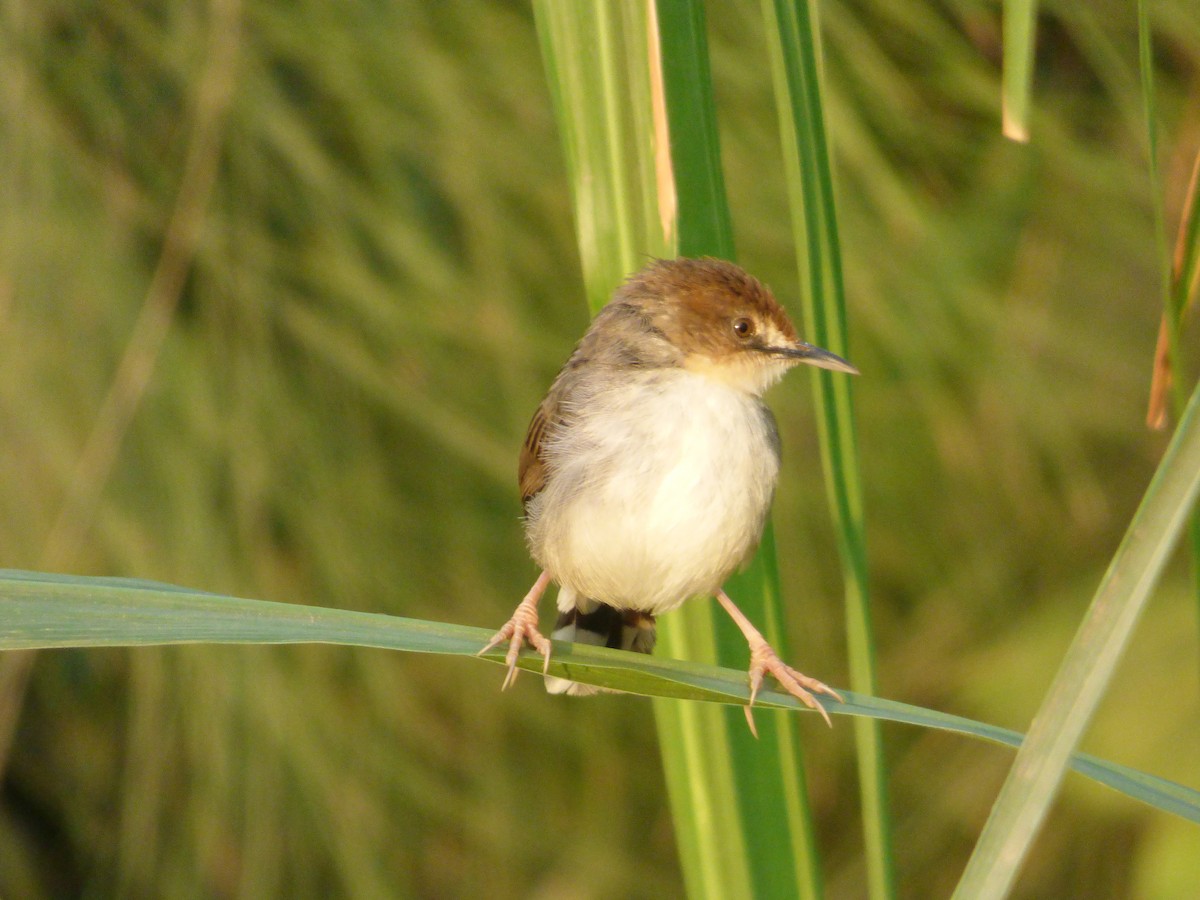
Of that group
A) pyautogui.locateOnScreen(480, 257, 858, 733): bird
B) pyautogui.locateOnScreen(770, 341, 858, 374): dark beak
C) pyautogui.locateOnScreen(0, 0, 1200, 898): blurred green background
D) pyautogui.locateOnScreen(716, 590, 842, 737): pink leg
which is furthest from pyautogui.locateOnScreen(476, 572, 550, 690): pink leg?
pyautogui.locateOnScreen(0, 0, 1200, 898): blurred green background

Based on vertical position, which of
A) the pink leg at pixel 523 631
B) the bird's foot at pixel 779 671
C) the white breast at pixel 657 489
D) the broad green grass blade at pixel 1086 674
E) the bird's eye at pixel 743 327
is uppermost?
the bird's eye at pixel 743 327

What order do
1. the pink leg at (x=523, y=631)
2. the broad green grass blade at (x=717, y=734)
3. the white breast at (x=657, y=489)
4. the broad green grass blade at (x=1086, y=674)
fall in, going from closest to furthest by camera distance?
the broad green grass blade at (x=1086, y=674) < the broad green grass blade at (x=717, y=734) < the pink leg at (x=523, y=631) < the white breast at (x=657, y=489)

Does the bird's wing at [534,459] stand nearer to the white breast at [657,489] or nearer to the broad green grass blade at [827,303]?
the white breast at [657,489]

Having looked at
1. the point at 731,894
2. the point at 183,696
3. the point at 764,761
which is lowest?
the point at 731,894

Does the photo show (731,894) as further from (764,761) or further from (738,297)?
(738,297)

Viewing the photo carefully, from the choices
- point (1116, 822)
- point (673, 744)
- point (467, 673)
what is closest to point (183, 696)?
point (467, 673)

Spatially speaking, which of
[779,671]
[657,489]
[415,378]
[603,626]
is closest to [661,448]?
[657,489]

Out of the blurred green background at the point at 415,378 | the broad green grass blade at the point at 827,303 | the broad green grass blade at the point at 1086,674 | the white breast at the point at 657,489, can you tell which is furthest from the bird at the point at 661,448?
the broad green grass blade at the point at 1086,674
